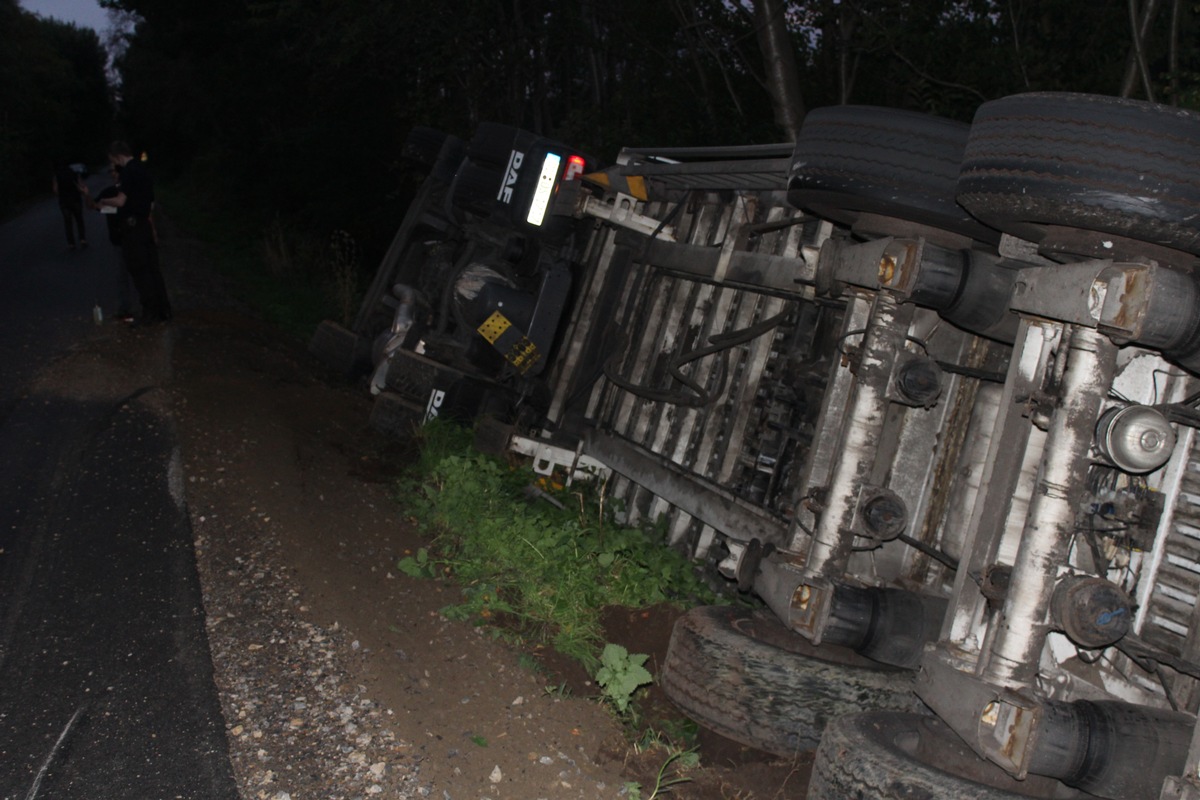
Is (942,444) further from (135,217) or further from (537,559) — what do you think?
(135,217)

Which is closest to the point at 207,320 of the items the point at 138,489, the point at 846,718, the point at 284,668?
the point at 138,489

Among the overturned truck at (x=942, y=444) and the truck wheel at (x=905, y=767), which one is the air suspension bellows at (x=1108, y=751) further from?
the truck wheel at (x=905, y=767)

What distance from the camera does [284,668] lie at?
3.90 m

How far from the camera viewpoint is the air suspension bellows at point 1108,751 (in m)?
2.58

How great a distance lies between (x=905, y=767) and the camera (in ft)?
8.93

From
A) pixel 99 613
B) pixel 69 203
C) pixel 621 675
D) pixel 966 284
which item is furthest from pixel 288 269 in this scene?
pixel 966 284

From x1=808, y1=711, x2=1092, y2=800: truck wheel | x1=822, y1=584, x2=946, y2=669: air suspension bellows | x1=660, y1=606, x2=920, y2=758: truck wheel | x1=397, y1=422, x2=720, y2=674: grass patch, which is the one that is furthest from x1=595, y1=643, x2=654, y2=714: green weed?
x1=808, y1=711, x2=1092, y2=800: truck wheel

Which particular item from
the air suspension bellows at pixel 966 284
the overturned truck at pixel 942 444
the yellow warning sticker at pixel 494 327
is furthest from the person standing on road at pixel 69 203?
the air suspension bellows at pixel 966 284

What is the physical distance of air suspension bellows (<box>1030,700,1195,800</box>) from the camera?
101 inches

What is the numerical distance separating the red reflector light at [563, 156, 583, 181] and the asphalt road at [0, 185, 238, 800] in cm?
318

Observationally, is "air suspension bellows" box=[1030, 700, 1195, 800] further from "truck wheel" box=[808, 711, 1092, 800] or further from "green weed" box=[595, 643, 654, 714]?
"green weed" box=[595, 643, 654, 714]

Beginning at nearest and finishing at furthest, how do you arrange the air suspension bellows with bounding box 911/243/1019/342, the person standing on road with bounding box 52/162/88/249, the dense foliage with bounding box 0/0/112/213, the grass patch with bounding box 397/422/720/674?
the air suspension bellows with bounding box 911/243/1019/342
the grass patch with bounding box 397/422/720/674
the person standing on road with bounding box 52/162/88/249
the dense foliage with bounding box 0/0/112/213

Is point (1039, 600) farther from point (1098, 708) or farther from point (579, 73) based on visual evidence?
point (579, 73)

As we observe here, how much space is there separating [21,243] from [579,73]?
1086 centimetres
